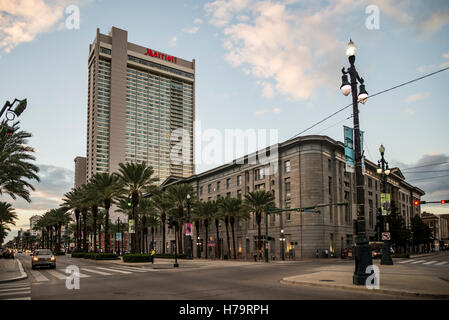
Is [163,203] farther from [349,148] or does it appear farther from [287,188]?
[349,148]

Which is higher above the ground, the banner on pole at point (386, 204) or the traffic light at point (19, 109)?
the traffic light at point (19, 109)

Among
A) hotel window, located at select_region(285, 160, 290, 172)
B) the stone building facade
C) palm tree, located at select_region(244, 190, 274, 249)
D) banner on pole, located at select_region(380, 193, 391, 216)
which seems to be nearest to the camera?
banner on pole, located at select_region(380, 193, 391, 216)

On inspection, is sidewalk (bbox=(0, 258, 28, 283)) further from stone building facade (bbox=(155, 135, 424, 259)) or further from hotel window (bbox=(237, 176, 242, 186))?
hotel window (bbox=(237, 176, 242, 186))

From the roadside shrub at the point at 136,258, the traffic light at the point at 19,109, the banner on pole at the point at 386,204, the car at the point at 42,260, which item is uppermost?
the traffic light at the point at 19,109

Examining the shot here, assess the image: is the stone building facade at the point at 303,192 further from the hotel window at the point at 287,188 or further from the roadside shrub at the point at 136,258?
the roadside shrub at the point at 136,258

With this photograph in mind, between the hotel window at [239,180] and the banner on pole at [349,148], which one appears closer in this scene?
the banner on pole at [349,148]

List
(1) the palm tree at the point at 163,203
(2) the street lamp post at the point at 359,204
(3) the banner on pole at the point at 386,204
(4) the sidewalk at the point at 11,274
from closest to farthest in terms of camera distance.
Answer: (2) the street lamp post at the point at 359,204 → (4) the sidewalk at the point at 11,274 → (3) the banner on pole at the point at 386,204 → (1) the palm tree at the point at 163,203

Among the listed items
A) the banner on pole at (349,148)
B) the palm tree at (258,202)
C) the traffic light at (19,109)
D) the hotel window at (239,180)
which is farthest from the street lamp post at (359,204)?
the hotel window at (239,180)

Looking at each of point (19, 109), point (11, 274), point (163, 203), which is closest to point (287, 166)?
point (163, 203)

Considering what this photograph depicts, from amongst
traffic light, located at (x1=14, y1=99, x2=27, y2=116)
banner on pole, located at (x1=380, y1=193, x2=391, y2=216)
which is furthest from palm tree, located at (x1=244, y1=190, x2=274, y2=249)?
traffic light, located at (x1=14, y1=99, x2=27, y2=116)

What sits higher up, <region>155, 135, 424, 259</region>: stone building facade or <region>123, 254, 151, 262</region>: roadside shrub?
<region>155, 135, 424, 259</region>: stone building facade

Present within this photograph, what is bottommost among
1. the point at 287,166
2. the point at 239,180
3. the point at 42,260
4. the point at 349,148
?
the point at 42,260
